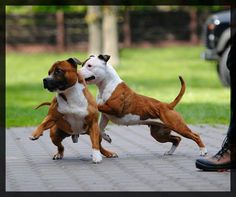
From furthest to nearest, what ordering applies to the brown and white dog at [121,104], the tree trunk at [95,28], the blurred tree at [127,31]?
the blurred tree at [127,31], the tree trunk at [95,28], the brown and white dog at [121,104]

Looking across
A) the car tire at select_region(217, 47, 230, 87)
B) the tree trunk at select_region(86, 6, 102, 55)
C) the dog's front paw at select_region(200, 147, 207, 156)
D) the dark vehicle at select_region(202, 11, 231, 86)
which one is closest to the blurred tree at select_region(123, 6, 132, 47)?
the tree trunk at select_region(86, 6, 102, 55)

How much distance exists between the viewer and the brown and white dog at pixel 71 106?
26.0 ft

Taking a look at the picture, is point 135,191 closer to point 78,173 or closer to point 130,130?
point 78,173

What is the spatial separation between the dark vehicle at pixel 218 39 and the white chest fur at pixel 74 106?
11.0m

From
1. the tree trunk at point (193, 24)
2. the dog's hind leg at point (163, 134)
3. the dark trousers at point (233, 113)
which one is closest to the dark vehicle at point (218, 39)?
the dog's hind leg at point (163, 134)

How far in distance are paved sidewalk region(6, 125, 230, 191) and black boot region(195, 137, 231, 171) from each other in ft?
0.21

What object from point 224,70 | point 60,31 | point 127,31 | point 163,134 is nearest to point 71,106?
point 163,134

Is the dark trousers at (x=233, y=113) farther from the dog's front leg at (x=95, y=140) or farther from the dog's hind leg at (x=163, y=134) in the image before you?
the dog's front leg at (x=95, y=140)

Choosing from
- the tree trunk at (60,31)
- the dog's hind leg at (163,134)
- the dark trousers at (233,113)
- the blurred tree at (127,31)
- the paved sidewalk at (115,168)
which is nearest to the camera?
the paved sidewalk at (115,168)

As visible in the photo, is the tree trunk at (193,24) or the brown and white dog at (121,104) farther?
the tree trunk at (193,24)

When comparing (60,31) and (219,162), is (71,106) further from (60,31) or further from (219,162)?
(60,31)

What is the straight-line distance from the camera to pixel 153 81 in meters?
21.8

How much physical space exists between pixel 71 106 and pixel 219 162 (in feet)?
4.73

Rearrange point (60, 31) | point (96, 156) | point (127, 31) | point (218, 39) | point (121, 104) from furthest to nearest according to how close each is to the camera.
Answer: point (127, 31) → point (60, 31) → point (218, 39) → point (121, 104) → point (96, 156)
